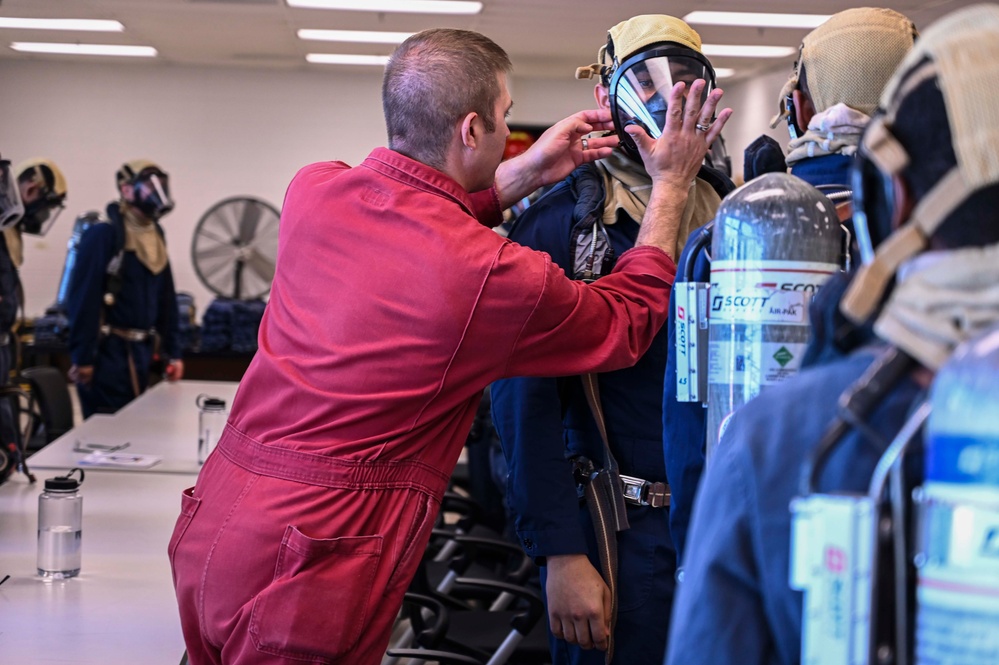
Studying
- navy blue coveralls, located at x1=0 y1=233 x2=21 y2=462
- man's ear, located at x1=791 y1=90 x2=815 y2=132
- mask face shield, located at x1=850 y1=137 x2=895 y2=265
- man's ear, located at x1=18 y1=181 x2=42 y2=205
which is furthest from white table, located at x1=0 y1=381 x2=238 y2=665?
man's ear, located at x1=18 y1=181 x2=42 y2=205

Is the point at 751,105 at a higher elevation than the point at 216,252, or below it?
higher

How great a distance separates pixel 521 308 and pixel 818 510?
0.93 m

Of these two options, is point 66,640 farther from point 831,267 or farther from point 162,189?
point 162,189

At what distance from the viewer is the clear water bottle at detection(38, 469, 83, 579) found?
2.38 m

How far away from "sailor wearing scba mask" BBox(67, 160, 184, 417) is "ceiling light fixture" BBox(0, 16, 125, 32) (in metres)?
3.44

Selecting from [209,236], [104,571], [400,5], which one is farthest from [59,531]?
[209,236]

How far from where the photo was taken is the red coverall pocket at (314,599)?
1.56m

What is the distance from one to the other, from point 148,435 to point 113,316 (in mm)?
2227

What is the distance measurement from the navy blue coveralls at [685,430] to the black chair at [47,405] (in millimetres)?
4413

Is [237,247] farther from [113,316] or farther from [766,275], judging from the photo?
[766,275]

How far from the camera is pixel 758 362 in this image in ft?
3.63

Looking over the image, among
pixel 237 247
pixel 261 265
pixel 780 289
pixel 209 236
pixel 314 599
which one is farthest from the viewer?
pixel 209 236

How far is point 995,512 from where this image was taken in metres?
0.64

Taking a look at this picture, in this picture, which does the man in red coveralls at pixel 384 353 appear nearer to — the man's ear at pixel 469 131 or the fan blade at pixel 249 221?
the man's ear at pixel 469 131
